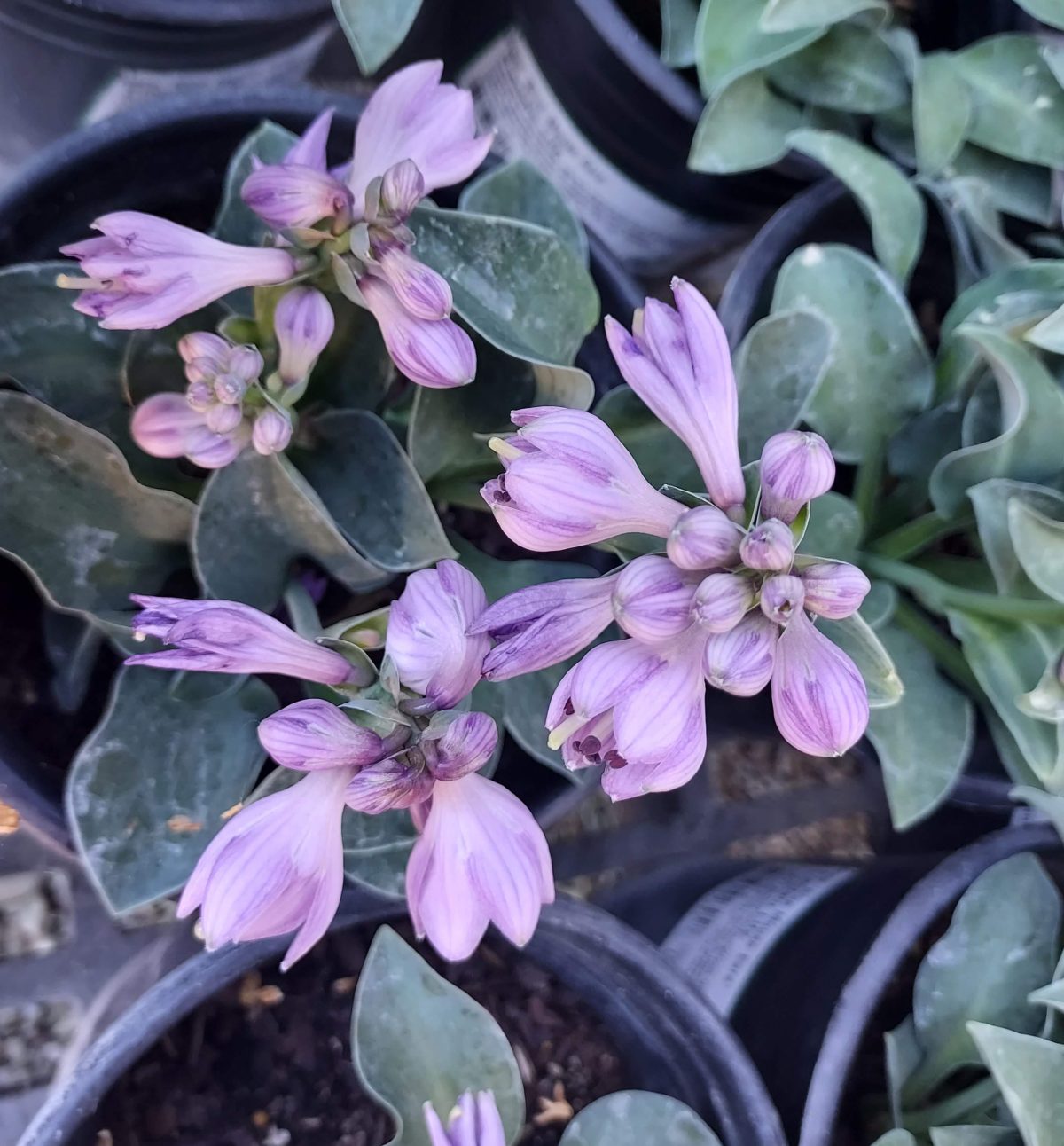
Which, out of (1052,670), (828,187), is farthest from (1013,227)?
(1052,670)

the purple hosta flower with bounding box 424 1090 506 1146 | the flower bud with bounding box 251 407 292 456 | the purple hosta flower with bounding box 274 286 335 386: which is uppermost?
the purple hosta flower with bounding box 274 286 335 386

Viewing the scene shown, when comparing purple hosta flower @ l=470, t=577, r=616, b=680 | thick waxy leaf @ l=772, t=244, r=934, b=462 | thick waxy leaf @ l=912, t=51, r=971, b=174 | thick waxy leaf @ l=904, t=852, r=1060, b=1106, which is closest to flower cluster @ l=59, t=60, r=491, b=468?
purple hosta flower @ l=470, t=577, r=616, b=680

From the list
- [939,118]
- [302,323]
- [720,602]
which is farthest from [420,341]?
[939,118]

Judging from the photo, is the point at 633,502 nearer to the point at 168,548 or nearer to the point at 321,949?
the point at 168,548

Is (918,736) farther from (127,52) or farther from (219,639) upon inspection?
(127,52)

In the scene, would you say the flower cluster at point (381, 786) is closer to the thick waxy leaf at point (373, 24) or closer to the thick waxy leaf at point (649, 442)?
the thick waxy leaf at point (649, 442)

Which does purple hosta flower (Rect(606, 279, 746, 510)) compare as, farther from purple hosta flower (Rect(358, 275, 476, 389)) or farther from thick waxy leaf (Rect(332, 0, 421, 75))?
thick waxy leaf (Rect(332, 0, 421, 75))
